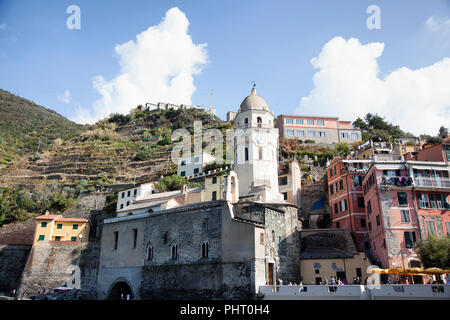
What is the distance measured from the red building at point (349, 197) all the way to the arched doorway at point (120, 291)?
21.9 metres

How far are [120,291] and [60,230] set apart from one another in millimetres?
16164

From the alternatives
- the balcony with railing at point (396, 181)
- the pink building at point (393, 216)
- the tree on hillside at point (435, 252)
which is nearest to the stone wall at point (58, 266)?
the pink building at point (393, 216)

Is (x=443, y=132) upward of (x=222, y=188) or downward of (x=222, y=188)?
upward

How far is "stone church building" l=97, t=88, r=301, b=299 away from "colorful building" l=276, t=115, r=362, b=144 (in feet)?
81.2

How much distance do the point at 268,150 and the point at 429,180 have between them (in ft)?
49.5

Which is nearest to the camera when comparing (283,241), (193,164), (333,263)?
(333,263)

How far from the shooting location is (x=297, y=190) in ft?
150

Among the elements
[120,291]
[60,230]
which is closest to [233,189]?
[120,291]

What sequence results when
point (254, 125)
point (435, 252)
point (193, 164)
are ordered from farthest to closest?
1. point (193, 164)
2. point (254, 125)
3. point (435, 252)

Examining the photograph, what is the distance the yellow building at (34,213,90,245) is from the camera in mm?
46062

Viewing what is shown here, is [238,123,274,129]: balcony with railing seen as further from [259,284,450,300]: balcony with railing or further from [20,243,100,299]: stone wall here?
[20,243,100,299]: stone wall

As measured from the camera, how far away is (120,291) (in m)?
36.0

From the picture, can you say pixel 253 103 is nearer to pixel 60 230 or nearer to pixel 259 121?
pixel 259 121

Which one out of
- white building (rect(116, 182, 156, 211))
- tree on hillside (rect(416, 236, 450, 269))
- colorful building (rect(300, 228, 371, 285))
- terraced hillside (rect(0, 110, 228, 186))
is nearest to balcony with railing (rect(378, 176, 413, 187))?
tree on hillside (rect(416, 236, 450, 269))
